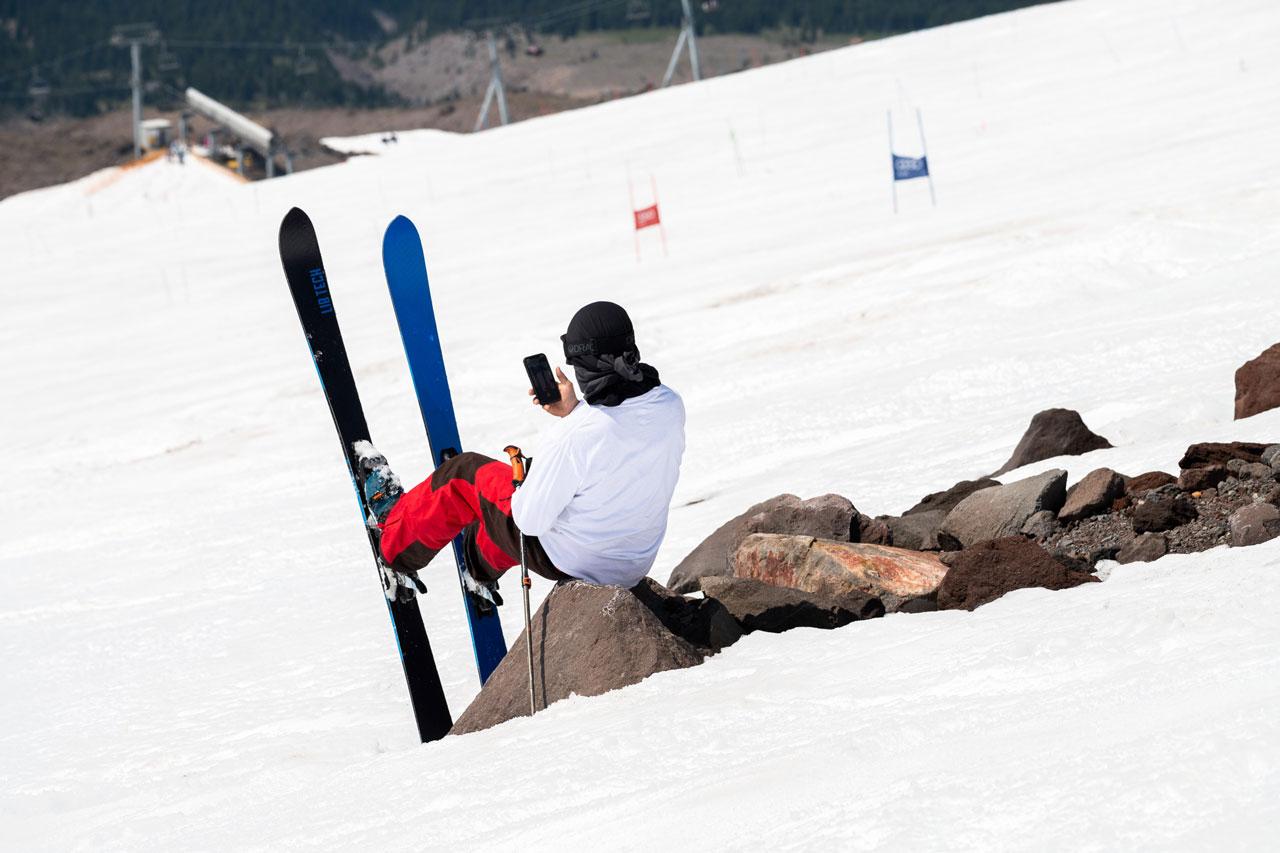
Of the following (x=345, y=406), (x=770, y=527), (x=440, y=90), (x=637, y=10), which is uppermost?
(x=440, y=90)

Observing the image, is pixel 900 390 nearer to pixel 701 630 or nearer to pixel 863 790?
pixel 701 630

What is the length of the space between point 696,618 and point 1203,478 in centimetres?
197

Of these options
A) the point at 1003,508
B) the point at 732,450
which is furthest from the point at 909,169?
the point at 1003,508

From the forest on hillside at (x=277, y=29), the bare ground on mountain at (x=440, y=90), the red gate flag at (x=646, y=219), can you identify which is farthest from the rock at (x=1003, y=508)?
the forest on hillside at (x=277, y=29)

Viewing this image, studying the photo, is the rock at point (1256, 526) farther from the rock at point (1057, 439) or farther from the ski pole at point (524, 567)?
the rock at point (1057, 439)

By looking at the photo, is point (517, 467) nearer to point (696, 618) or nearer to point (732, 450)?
point (696, 618)

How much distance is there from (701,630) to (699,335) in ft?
28.4

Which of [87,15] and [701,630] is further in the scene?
[87,15]

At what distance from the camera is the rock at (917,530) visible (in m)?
5.20

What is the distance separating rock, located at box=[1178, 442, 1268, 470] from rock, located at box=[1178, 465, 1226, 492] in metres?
0.16

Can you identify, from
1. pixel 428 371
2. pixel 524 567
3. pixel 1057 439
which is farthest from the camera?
pixel 1057 439

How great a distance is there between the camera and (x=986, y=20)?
32.1m

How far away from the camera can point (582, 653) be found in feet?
12.1

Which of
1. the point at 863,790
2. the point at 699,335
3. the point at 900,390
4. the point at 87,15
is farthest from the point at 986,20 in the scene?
the point at 87,15
